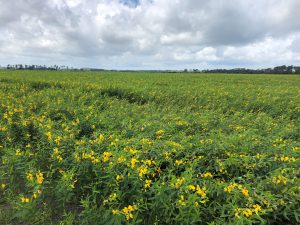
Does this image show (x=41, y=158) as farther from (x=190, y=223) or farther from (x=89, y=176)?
(x=190, y=223)

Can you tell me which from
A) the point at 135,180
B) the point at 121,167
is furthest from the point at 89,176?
the point at 135,180

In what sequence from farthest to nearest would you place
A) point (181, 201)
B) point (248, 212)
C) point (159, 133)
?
point (159, 133) < point (181, 201) < point (248, 212)

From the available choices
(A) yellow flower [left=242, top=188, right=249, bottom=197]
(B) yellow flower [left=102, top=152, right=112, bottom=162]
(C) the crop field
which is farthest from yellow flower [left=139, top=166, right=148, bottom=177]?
(A) yellow flower [left=242, top=188, right=249, bottom=197]

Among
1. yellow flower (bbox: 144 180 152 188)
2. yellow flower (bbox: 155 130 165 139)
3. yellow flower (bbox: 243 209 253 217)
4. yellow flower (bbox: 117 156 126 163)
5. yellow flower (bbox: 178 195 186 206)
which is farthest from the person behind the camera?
yellow flower (bbox: 155 130 165 139)

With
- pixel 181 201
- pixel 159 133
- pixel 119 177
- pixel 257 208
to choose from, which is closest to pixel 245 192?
pixel 257 208

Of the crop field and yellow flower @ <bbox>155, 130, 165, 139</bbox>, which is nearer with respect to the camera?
the crop field

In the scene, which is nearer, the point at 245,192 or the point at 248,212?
the point at 248,212

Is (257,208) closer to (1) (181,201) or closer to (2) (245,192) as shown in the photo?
(2) (245,192)

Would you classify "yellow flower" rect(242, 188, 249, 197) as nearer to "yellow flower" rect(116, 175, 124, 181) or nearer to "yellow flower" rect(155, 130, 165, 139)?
"yellow flower" rect(116, 175, 124, 181)

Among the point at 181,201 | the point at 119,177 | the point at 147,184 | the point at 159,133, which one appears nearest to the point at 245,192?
the point at 181,201

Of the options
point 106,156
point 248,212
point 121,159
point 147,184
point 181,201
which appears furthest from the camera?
point 106,156

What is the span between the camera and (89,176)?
2.53m

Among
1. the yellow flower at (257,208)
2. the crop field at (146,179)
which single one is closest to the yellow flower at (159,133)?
the crop field at (146,179)

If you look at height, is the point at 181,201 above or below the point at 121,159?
below
